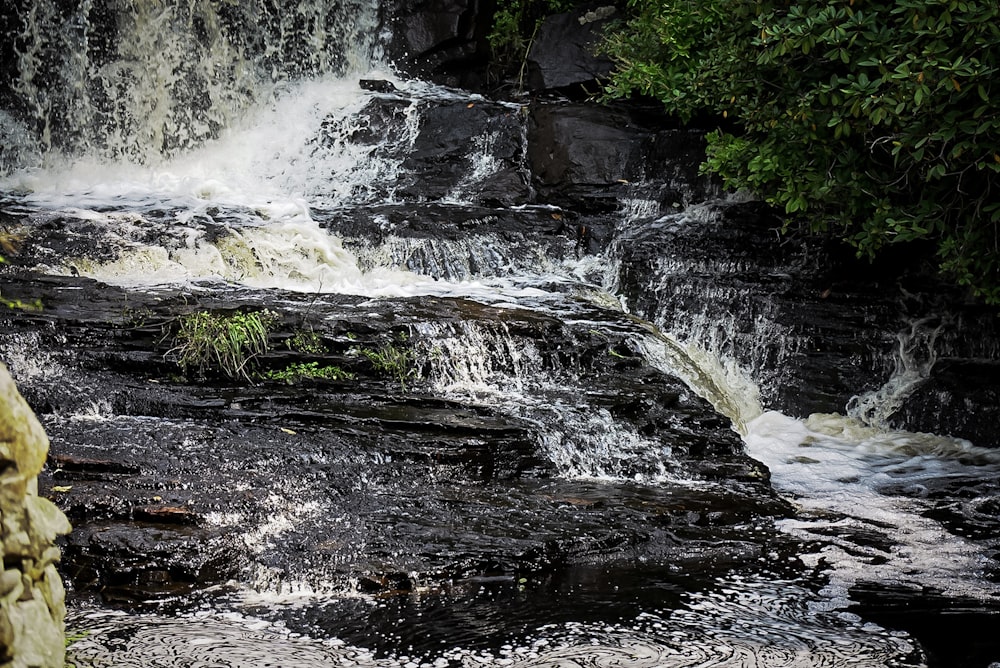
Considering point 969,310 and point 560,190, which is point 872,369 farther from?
point 560,190

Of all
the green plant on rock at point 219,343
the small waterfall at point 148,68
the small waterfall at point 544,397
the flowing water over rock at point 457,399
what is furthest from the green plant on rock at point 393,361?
the small waterfall at point 148,68

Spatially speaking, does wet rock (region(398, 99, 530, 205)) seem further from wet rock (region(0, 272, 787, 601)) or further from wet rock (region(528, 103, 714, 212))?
wet rock (region(0, 272, 787, 601))

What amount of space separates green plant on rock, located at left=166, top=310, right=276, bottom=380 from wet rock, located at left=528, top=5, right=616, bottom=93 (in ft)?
25.7

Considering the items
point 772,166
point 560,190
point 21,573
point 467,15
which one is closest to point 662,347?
point 772,166

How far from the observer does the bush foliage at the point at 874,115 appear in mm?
6250

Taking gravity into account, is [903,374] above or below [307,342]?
above

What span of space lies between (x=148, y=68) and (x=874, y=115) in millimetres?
10655

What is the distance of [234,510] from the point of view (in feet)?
17.8

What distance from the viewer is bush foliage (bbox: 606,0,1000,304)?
6.25 metres

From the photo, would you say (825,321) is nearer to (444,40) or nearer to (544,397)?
(544,397)

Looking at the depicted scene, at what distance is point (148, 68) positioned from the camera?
45.2 ft

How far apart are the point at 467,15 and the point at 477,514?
36.8 ft

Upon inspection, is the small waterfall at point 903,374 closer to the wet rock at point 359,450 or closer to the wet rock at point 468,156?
the wet rock at point 359,450

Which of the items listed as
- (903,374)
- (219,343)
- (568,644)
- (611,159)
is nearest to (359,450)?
(219,343)
